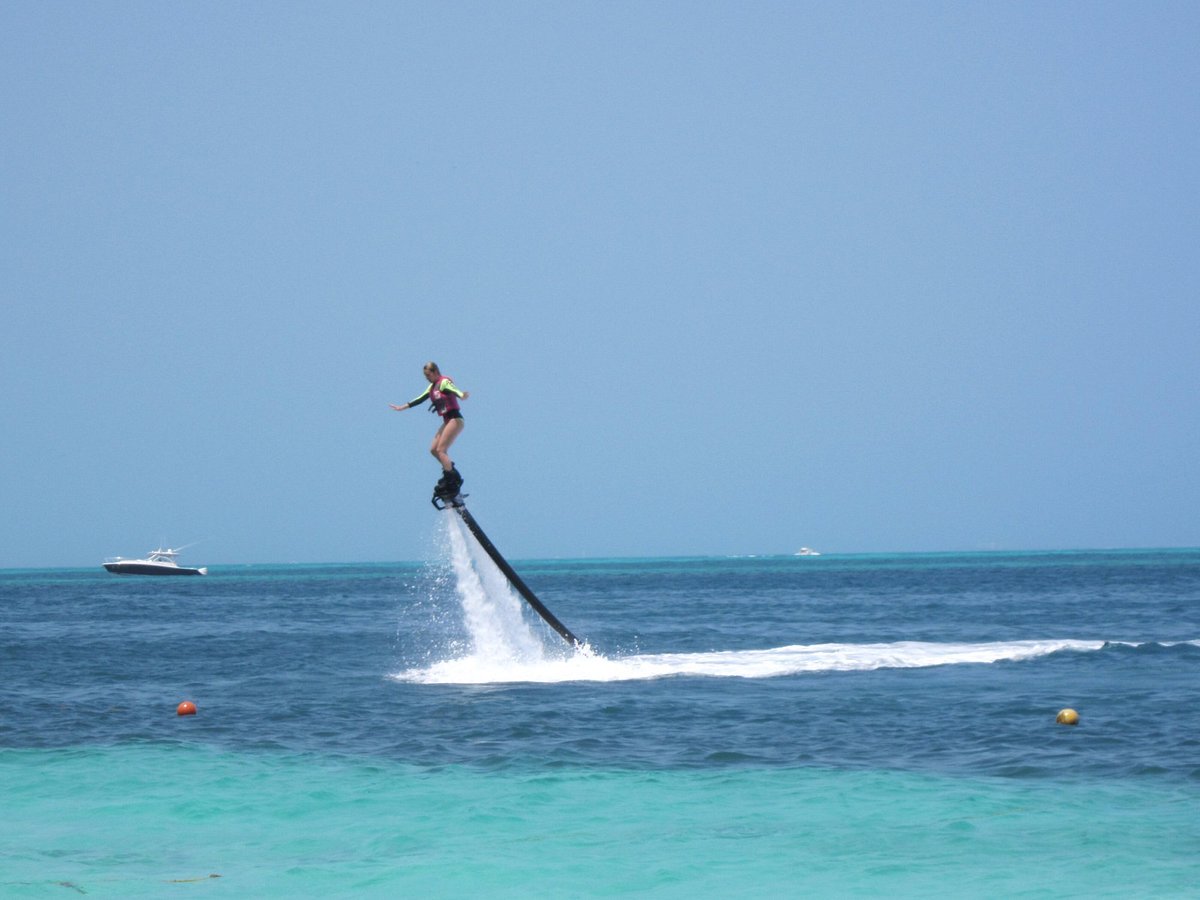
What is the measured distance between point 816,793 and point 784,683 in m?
11.2

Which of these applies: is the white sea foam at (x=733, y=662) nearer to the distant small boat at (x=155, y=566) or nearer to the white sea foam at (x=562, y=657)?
the white sea foam at (x=562, y=657)

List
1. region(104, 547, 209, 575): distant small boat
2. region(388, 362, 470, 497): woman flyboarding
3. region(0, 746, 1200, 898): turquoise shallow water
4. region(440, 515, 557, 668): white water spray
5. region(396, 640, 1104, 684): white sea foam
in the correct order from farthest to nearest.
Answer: region(104, 547, 209, 575): distant small boat < region(396, 640, 1104, 684): white sea foam < region(440, 515, 557, 668): white water spray < region(388, 362, 470, 497): woman flyboarding < region(0, 746, 1200, 898): turquoise shallow water

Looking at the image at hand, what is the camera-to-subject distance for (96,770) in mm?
18812

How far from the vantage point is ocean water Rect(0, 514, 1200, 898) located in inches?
524

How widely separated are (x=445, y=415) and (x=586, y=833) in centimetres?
953

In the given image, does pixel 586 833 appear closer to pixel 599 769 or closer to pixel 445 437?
pixel 599 769

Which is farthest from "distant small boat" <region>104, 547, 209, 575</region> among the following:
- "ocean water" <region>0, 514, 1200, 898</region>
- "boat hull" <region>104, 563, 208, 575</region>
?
"ocean water" <region>0, 514, 1200, 898</region>

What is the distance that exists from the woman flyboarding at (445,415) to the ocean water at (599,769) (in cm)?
245

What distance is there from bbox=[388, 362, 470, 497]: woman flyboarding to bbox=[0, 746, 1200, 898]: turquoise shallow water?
616cm

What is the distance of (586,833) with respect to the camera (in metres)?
14.8

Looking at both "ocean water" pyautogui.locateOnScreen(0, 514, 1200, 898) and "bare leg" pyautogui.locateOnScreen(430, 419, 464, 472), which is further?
"bare leg" pyautogui.locateOnScreen(430, 419, 464, 472)

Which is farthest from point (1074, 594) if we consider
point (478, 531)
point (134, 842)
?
point (134, 842)

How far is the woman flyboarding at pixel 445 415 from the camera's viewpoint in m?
22.2

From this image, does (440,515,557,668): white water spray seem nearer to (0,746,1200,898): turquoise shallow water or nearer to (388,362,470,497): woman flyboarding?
(388,362,470,497): woman flyboarding
